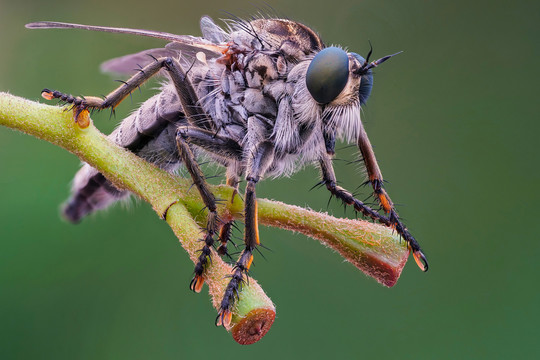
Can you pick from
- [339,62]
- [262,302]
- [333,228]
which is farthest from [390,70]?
[262,302]

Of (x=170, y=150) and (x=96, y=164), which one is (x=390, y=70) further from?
(x=96, y=164)

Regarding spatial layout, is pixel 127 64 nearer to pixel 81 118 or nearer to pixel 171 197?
pixel 81 118

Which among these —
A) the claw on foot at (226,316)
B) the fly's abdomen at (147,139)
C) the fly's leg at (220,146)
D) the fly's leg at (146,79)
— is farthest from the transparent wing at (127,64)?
the claw on foot at (226,316)

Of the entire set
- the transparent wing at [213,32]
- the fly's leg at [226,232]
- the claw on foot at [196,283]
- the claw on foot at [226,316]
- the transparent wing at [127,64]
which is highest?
the transparent wing at [213,32]

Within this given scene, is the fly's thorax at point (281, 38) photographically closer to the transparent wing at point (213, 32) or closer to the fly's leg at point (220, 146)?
the transparent wing at point (213, 32)

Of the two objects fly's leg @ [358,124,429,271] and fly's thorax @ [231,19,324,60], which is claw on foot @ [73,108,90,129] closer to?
fly's thorax @ [231,19,324,60]

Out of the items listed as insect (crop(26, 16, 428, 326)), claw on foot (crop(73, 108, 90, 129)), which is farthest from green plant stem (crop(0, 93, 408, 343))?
insect (crop(26, 16, 428, 326))

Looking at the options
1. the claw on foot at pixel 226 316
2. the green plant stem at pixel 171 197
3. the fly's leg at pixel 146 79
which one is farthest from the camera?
the fly's leg at pixel 146 79
